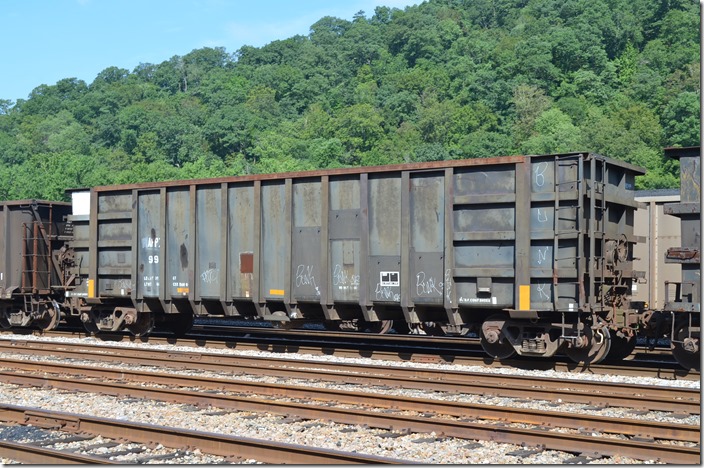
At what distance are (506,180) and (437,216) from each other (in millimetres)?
1538

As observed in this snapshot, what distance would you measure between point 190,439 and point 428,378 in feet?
18.5

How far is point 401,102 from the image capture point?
130000 mm

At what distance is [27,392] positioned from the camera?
13375mm

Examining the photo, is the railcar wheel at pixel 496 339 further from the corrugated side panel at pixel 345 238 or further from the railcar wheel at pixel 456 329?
the corrugated side panel at pixel 345 238

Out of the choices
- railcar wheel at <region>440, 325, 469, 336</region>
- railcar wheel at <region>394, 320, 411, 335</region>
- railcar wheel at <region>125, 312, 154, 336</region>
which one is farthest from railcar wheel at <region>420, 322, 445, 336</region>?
railcar wheel at <region>125, 312, 154, 336</region>

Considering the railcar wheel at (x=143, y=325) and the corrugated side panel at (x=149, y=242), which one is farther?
the railcar wheel at (x=143, y=325)

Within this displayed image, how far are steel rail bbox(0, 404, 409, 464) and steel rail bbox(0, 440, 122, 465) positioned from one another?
79cm

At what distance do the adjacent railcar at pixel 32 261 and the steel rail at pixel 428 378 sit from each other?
476 cm

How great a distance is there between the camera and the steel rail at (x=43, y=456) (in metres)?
8.42

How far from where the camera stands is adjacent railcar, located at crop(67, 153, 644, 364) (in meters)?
15.0

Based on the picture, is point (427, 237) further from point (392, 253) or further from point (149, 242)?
point (149, 242)

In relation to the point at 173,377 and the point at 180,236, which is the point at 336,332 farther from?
the point at 173,377

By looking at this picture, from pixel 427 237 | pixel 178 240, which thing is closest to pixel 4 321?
pixel 178 240

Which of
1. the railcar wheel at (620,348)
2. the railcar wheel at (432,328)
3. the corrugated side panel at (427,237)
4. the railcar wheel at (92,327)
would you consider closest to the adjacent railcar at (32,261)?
the railcar wheel at (92,327)
